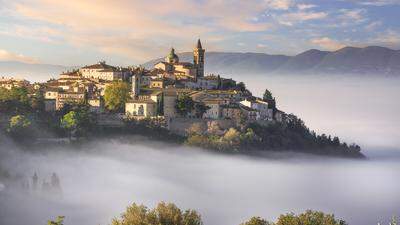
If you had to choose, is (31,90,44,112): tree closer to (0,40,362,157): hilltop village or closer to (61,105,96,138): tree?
(0,40,362,157): hilltop village

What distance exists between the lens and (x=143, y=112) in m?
68.1

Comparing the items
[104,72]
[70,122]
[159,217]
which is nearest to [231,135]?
[70,122]

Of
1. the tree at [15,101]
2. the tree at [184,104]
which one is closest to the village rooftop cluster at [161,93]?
the tree at [184,104]

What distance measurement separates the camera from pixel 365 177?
9438cm

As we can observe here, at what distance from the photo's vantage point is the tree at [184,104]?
68562 millimetres

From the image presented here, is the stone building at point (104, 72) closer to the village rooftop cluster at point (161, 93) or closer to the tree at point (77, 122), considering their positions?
the village rooftop cluster at point (161, 93)

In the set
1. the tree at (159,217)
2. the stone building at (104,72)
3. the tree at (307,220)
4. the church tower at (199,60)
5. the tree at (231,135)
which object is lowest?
the tree at (159,217)

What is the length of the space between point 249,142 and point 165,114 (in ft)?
32.8

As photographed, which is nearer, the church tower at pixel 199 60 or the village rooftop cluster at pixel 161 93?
Result: the village rooftop cluster at pixel 161 93

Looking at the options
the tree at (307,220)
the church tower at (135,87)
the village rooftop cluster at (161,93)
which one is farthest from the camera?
the church tower at (135,87)

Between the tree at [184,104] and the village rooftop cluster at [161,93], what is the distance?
0.46 metres

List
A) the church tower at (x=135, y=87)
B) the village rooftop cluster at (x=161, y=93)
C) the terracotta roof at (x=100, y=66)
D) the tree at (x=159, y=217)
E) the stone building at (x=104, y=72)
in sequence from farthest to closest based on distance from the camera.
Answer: the terracotta roof at (x=100, y=66), the stone building at (x=104, y=72), the church tower at (x=135, y=87), the village rooftop cluster at (x=161, y=93), the tree at (x=159, y=217)

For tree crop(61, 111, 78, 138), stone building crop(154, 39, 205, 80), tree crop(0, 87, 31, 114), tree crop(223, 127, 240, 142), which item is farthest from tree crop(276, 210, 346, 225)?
stone building crop(154, 39, 205, 80)

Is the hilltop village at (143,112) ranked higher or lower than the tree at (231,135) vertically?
higher
